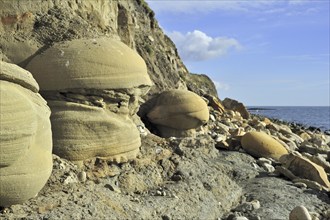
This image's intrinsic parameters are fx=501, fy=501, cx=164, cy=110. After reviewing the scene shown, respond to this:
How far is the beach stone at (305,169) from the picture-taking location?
10.8 m

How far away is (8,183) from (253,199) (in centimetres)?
533

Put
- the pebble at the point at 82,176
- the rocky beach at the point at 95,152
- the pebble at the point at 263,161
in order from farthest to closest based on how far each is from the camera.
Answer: the pebble at the point at 263,161 → the pebble at the point at 82,176 → the rocky beach at the point at 95,152

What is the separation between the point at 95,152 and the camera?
770cm

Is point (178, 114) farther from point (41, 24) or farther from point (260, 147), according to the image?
point (41, 24)

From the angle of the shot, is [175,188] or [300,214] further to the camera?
[175,188]

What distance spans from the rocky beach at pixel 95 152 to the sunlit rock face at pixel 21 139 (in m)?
0.01

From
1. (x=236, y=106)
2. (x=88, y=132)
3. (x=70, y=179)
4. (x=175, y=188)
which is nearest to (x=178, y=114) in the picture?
(x=175, y=188)

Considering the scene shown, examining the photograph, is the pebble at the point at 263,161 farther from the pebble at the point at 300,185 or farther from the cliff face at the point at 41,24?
the cliff face at the point at 41,24

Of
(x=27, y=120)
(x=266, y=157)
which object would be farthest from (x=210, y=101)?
(x=27, y=120)

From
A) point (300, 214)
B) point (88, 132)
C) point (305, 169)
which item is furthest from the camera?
point (305, 169)

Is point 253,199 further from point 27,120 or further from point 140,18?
point 140,18

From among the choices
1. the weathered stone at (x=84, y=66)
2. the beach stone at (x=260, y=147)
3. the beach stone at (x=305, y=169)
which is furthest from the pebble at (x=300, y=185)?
the weathered stone at (x=84, y=66)

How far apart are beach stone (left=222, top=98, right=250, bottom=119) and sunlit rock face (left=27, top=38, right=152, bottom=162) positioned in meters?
20.7

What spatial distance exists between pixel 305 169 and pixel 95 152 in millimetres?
5408
